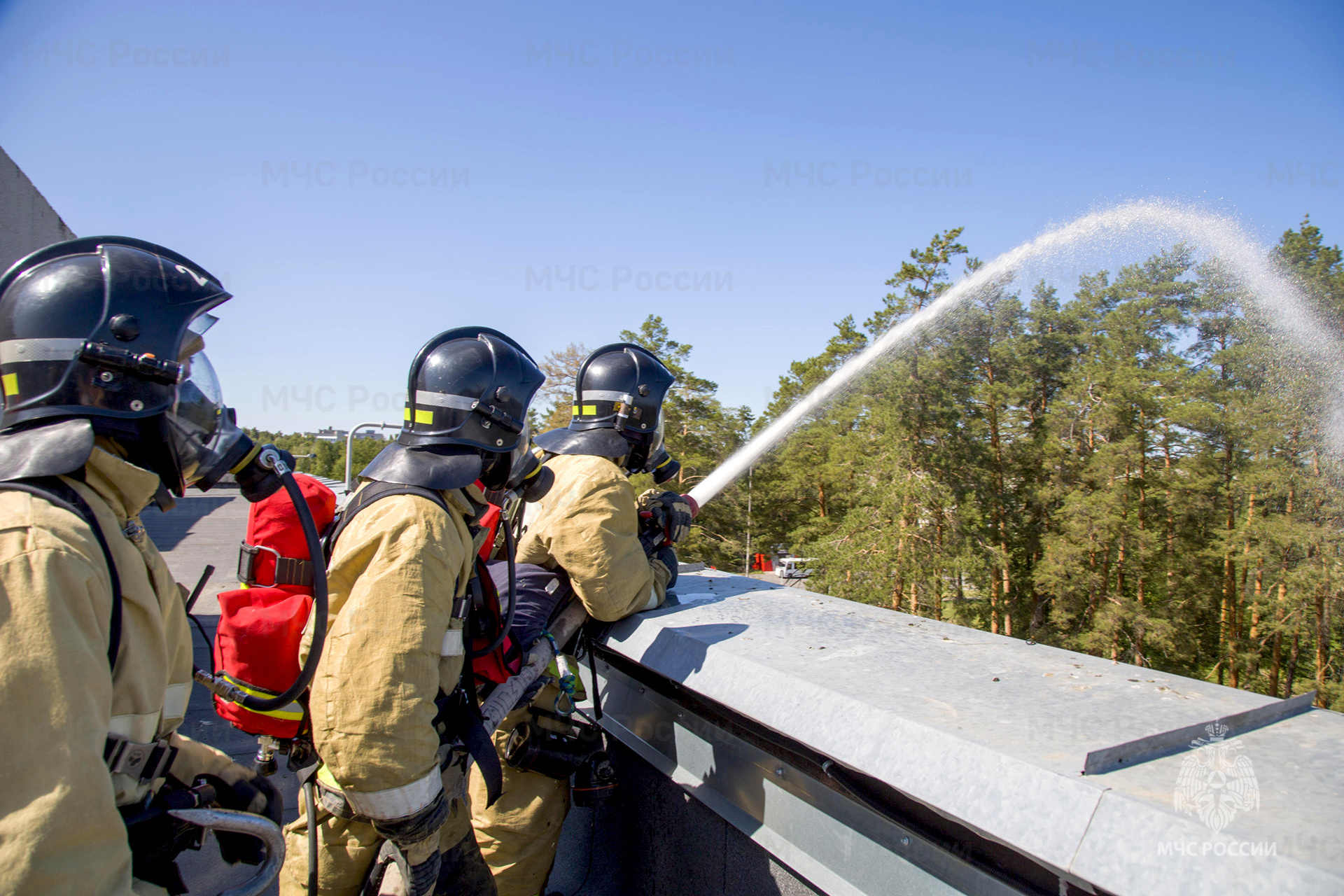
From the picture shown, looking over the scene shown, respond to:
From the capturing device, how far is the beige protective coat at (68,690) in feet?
3.35

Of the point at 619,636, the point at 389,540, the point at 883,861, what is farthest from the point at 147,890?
the point at 619,636

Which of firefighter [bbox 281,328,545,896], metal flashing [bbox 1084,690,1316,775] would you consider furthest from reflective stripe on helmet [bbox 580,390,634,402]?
metal flashing [bbox 1084,690,1316,775]

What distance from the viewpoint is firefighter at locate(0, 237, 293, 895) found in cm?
105

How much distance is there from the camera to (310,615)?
218cm

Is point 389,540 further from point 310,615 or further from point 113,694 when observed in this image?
point 113,694

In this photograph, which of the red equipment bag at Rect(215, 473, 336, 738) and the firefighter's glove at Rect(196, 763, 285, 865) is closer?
the firefighter's glove at Rect(196, 763, 285, 865)

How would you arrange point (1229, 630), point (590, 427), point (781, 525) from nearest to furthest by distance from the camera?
point (590, 427)
point (1229, 630)
point (781, 525)

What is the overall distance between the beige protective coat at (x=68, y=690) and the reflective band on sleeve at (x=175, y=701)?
0.13 metres

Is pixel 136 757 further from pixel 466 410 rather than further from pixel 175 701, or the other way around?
pixel 466 410

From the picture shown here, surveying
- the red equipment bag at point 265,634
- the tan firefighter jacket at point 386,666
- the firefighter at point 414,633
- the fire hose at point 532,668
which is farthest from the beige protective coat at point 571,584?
the red equipment bag at point 265,634

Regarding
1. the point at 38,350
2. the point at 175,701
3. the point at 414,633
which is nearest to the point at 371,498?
the point at 414,633

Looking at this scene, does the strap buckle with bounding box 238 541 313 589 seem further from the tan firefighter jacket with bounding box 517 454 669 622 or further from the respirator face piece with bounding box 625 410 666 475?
the respirator face piece with bounding box 625 410 666 475

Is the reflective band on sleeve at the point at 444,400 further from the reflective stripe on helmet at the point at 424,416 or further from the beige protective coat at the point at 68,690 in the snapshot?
the beige protective coat at the point at 68,690

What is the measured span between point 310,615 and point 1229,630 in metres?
29.9
